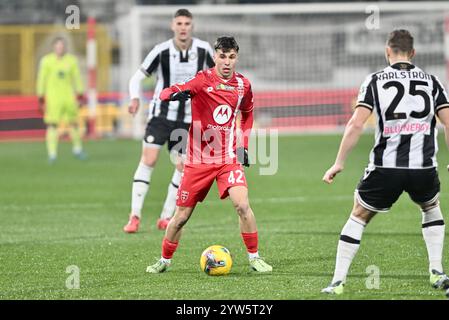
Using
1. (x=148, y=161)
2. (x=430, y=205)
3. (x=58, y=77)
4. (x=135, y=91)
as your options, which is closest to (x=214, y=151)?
(x=430, y=205)

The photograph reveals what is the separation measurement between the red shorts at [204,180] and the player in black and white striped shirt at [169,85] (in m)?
2.62

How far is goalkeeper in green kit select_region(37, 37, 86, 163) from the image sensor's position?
19750 millimetres

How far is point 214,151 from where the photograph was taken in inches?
334

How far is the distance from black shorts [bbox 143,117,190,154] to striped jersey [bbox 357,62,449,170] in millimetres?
4385

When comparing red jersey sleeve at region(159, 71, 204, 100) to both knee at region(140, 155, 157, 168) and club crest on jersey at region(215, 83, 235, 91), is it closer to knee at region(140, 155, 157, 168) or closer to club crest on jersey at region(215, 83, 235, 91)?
club crest on jersey at region(215, 83, 235, 91)

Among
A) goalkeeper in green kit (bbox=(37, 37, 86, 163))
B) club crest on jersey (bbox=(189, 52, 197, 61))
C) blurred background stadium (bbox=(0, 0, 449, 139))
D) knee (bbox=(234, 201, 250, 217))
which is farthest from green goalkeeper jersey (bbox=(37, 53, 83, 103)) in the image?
knee (bbox=(234, 201, 250, 217))

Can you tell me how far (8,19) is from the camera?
32281mm

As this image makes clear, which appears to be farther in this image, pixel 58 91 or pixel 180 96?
pixel 58 91

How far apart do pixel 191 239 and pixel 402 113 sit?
161 inches

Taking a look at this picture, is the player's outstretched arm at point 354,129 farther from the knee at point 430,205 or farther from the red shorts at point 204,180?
the red shorts at point 204,180

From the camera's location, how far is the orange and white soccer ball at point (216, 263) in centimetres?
820

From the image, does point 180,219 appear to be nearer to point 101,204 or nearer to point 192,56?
point 192,56
